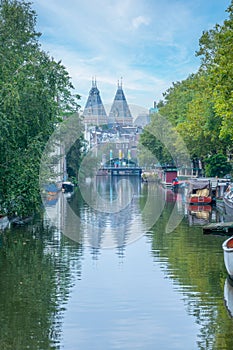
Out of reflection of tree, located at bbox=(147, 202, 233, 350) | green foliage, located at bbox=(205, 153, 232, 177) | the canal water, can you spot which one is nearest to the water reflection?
the canal water

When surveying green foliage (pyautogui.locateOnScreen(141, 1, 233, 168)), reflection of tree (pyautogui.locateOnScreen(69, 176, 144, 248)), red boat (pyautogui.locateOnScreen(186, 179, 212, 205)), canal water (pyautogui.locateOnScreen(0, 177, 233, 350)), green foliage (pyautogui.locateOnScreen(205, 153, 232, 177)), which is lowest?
canal water (pyautogui.locateOnScreen(0, 177, 233, 350))

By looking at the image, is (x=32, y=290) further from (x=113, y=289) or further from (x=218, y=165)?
(x=218, y=165)

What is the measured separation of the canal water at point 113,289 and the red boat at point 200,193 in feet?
62.3

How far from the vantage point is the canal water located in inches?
659

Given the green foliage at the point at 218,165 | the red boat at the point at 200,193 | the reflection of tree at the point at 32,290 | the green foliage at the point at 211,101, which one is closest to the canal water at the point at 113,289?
the reflection of tree at the point at 32,290

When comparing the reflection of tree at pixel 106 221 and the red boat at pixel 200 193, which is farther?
the red boat at pixel 200 193

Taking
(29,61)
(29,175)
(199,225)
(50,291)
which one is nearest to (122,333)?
(50,291)

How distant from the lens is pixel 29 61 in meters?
36.9

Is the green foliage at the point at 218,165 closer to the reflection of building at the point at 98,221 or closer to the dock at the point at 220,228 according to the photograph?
the reflection of building at the point at 98,221

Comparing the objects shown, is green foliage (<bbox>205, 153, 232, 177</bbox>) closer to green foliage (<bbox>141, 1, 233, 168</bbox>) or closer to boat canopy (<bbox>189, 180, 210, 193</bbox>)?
green foliage (<bbox>141, 1, 233, 168</bbox>)

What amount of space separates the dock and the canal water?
0.55 metres

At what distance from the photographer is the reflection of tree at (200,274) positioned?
17.1 metres

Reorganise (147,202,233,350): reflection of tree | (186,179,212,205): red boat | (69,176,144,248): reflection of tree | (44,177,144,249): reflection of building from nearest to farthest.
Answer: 1. (147,202,233,350): reflection of tree
2. (69,176,144,248): reflection of tree
3. (44,177,144,249): reflection of building
4. (186,179,212,205): red boat

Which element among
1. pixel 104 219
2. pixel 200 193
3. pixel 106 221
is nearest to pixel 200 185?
pixel 200 193
